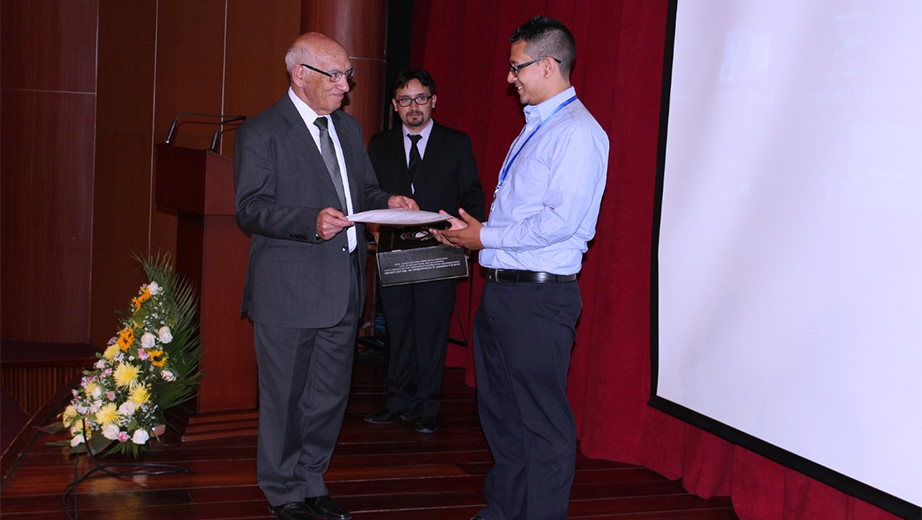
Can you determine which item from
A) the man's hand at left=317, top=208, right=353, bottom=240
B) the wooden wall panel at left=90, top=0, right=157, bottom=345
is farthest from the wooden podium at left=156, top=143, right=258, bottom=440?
the wooden wall panel at left=90, top=0, right=157, bottom=345

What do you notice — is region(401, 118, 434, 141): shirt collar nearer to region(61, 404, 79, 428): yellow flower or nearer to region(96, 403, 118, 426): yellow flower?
region(96, 403, 118, 426): yellow flower

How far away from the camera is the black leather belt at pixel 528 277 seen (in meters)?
2.63

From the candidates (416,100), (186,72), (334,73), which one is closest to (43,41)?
(186,72)

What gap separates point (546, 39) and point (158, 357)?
2.30 m

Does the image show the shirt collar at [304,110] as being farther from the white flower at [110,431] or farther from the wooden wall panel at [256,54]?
the wooden wall panel at [256,54]

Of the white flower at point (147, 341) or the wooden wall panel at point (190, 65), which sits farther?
the wooden wall panel at point (190, 65)

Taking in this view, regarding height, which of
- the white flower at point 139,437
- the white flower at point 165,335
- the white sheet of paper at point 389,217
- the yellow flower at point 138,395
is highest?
the white sheet of paper at point 389,217

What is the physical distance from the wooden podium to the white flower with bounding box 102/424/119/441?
0.40 metres

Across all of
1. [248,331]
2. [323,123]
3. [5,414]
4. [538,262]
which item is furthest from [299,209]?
[5,414]

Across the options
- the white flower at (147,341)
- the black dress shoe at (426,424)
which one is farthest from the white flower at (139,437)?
the black dress shoe at (426,424)

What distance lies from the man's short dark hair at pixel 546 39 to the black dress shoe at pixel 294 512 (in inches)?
68.4

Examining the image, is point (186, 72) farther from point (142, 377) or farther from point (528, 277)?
point (528, 277)

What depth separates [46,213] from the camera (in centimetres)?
648

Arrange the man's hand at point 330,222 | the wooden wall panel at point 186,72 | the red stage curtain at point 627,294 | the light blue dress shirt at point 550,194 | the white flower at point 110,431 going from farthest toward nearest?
the wooden wall panel at point 186,72
the white flower at point 110,431
the red stage curtain at point 627,294
the man's hand at point 330,222
the light blue dress shirt at point 550,194
